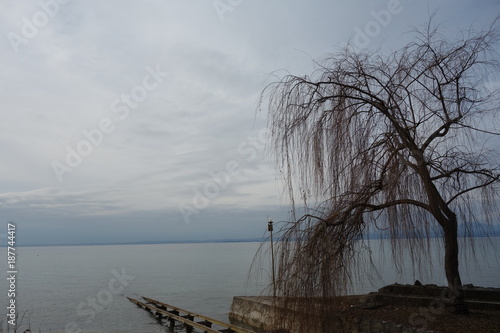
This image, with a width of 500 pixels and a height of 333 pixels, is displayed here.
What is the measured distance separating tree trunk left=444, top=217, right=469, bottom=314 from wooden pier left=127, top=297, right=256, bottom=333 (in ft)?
21.7

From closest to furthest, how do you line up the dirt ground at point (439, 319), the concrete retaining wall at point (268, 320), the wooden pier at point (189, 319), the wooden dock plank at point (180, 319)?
the dirt ground at point (439, 319) → the concrete retaining wall at point (268, 320) → the wooden pier at point (189, 319) → the wooden dock plank at point (180, 319)

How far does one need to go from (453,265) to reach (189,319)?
14.0 m

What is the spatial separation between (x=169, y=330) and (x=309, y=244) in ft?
50.5

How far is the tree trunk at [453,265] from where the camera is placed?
9.18 m

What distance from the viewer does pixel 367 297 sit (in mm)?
12180

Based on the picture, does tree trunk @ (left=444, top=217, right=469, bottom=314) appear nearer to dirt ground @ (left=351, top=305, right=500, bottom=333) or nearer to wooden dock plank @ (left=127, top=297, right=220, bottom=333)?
dirt ground @ (left=351, top=305, right=500, bottom=333)

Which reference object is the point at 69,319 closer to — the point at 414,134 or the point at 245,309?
the point at 245,309

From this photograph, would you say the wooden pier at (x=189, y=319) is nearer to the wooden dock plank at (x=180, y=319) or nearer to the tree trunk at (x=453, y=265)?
the wooden dock plank at (x=180, y=319)

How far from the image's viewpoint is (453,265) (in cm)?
933

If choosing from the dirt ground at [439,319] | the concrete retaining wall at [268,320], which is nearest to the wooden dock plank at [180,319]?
the concrete retaining wall at [268,320]

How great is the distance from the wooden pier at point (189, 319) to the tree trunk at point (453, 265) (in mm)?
6605

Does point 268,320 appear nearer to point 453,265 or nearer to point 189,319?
point 189,319

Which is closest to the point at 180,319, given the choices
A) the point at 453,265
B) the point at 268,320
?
the point at 268,320

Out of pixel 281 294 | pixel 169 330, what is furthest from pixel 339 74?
pixel 169 330
